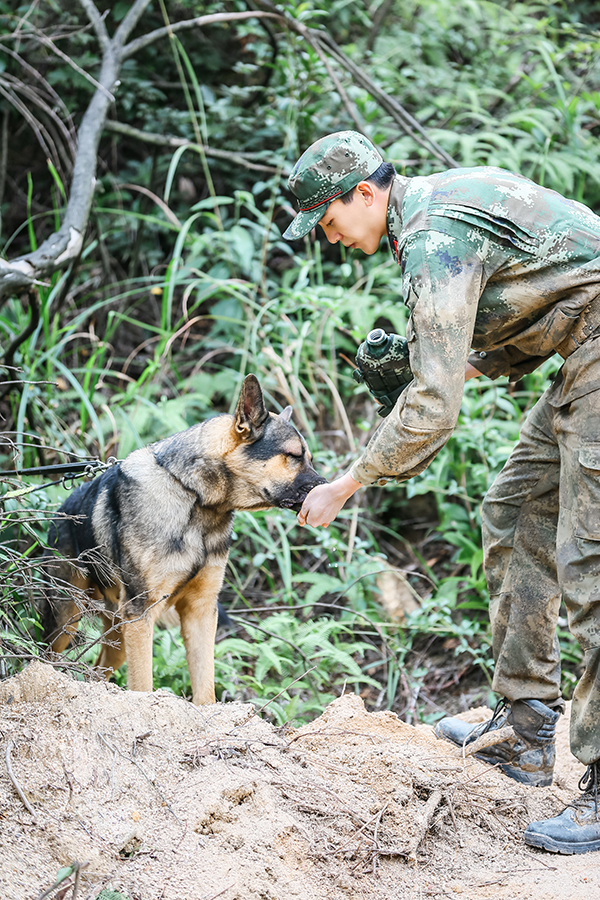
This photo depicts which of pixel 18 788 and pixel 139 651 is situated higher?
pixel 18 788

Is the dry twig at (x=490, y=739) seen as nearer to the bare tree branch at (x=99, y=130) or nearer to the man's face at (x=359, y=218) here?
the man's face at (x=359, y=218)

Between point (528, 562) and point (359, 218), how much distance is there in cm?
171

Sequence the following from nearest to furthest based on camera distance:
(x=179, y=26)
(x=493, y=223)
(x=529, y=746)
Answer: (x=493, y=223), (x=529, y=746), (x=179, y=26)

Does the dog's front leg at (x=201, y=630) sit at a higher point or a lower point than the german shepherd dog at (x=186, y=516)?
lower

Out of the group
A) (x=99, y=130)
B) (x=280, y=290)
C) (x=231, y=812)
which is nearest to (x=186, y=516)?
(x=231, y=812)

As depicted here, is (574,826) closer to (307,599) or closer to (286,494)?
(286,494)

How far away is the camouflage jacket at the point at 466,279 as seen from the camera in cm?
276

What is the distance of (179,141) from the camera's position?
757cm

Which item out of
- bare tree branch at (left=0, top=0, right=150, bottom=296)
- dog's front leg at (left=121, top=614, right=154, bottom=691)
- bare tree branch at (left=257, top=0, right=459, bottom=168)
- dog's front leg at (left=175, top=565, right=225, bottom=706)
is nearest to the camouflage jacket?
dog's front leg at (left=175, top=565, right=225, bottom=706)

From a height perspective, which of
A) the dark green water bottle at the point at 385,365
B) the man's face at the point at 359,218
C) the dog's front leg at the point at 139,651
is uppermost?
the man's face at the point at 359,218

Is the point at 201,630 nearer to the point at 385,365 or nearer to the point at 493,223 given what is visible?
the point at 385,365

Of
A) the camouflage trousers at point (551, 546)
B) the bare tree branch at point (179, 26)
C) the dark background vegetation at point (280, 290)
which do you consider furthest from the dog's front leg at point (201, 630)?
the bare tree branch at point (179, 26)

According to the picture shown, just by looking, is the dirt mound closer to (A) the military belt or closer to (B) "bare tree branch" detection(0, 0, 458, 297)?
(A) the military belt

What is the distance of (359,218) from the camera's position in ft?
10.2
